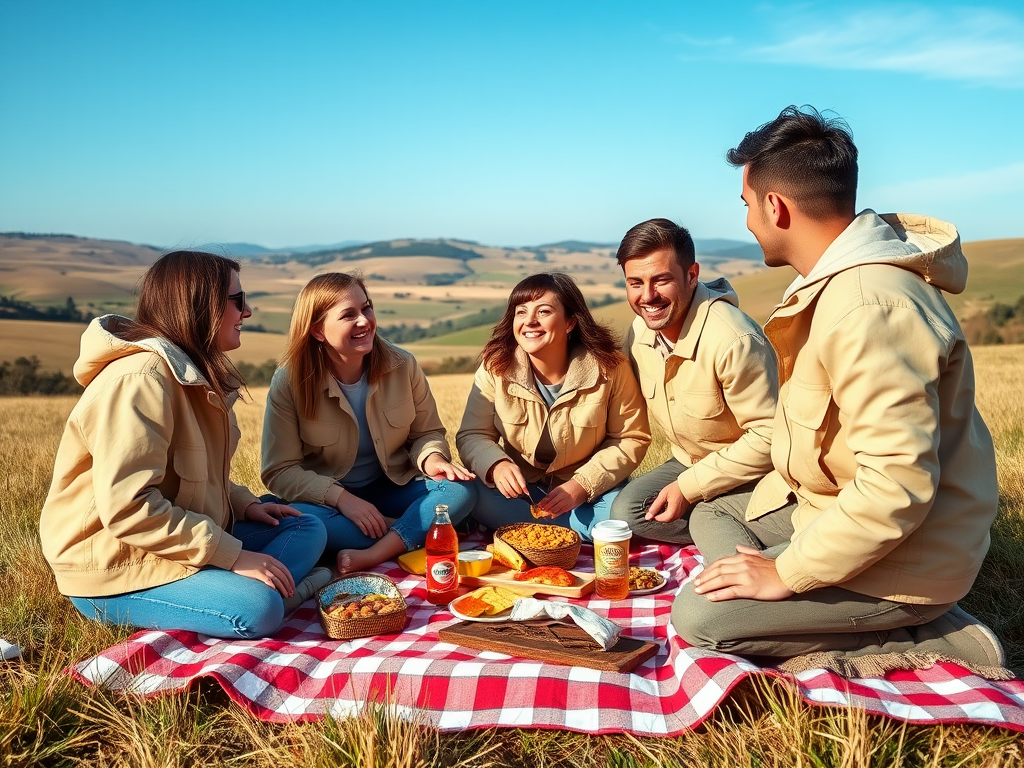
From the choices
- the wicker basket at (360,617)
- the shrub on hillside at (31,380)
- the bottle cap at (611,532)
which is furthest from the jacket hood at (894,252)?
the shrub on hillside at (31,380)

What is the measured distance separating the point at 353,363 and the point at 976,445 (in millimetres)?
3556

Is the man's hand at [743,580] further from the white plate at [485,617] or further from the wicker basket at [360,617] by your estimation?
the wicker basket at [360,617]

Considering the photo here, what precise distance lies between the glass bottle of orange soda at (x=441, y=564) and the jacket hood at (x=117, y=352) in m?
1.38

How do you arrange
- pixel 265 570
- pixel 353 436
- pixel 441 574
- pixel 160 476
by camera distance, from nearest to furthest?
pixel 160 476
pixel 265 570
pixel 441 574
pixel 353 436

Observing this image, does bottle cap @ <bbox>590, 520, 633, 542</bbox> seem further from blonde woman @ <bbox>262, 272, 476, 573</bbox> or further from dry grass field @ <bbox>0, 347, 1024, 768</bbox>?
blonde woman @ <bbox>262, 272, 476, 573</bbox>

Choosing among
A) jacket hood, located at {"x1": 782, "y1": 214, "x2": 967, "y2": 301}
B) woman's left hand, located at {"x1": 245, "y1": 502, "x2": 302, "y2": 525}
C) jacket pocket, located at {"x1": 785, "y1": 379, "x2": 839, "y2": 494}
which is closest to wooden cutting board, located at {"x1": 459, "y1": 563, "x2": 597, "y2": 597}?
woman's left hand, located at {"x1": 245, "y1": 502, "x2": 302, "y2": 525}

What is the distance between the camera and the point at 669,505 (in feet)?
16.0

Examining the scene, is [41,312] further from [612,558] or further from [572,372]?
[612,558]

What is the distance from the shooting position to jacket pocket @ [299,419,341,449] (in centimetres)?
522

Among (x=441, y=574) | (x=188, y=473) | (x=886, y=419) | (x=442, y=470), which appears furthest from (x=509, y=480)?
(x=886, y=419)

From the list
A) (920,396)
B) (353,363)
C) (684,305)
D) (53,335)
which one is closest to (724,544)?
(684,305)

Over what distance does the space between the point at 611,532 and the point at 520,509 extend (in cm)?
156

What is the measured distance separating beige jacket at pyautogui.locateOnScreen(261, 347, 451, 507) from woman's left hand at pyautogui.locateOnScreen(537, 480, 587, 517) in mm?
817

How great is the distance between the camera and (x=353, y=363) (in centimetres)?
524
